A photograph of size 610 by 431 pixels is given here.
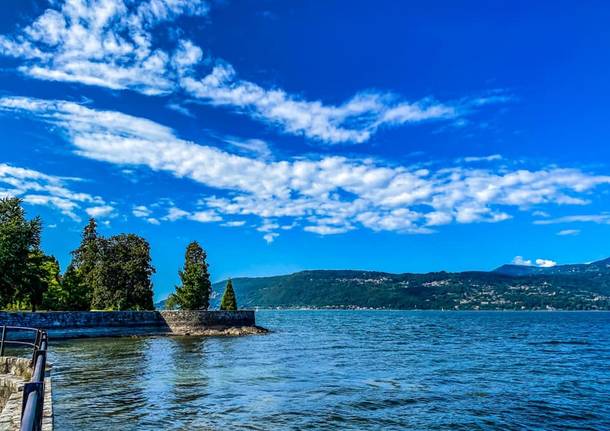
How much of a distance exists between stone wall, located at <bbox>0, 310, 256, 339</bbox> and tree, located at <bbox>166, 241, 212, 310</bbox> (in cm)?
661

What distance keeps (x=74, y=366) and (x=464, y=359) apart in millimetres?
26023

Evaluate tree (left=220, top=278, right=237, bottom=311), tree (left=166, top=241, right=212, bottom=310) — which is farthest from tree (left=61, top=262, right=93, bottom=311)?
tree (left=220, top=278, right=237, bottom=311)

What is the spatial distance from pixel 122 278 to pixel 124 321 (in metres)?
11.8

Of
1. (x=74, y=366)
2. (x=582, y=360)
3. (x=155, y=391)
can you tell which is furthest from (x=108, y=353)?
(x=582, y=360)

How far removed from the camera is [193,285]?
71125 mm

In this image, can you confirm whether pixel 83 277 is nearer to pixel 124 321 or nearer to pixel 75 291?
pixel 75 291

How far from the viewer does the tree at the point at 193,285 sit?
70.6 m

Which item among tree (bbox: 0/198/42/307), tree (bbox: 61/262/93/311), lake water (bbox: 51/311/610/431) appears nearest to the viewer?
lake water (bbox: 51/311/610/431)

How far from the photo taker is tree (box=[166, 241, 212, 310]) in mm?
70625

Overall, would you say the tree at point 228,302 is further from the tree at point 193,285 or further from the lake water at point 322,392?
the lake water at point 322,392

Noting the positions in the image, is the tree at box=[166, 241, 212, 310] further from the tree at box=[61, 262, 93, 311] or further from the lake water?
the lake water

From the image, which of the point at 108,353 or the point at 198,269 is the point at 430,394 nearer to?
the point at 108,353

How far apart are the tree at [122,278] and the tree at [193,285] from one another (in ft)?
13.2

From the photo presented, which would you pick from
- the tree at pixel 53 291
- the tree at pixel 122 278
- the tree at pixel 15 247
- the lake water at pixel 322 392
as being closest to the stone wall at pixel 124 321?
the tree at pixel 15 247
